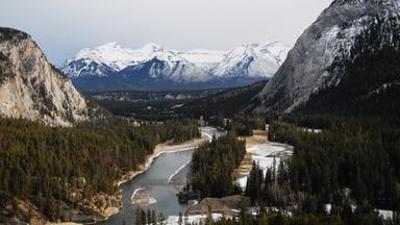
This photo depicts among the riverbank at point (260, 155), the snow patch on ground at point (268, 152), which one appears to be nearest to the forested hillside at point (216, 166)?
the riverbank at point (260, 155)

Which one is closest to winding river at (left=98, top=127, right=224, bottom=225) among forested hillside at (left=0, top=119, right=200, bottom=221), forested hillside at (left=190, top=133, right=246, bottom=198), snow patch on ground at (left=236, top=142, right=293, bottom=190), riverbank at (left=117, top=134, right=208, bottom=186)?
riverbank at (left=117, top=134, right=208, bottom=186)

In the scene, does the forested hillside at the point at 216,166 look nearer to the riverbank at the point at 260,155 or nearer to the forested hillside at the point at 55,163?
the riverbank at the point at 260,155

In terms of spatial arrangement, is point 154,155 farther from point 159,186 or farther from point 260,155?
point 159,186

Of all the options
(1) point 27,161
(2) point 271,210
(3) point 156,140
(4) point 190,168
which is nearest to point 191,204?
(2) point 271,210

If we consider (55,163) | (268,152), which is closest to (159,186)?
(55,163)

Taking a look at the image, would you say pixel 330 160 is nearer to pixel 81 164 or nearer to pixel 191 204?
pixel 191 204

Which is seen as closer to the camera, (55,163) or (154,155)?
(55,163)

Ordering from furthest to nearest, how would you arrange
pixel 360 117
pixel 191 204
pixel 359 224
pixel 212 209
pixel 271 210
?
pixel 360 117 → pixel 191 204 → pixel 212 209 → pixel 271 210 → pixel 359 224

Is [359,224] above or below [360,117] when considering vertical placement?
below
